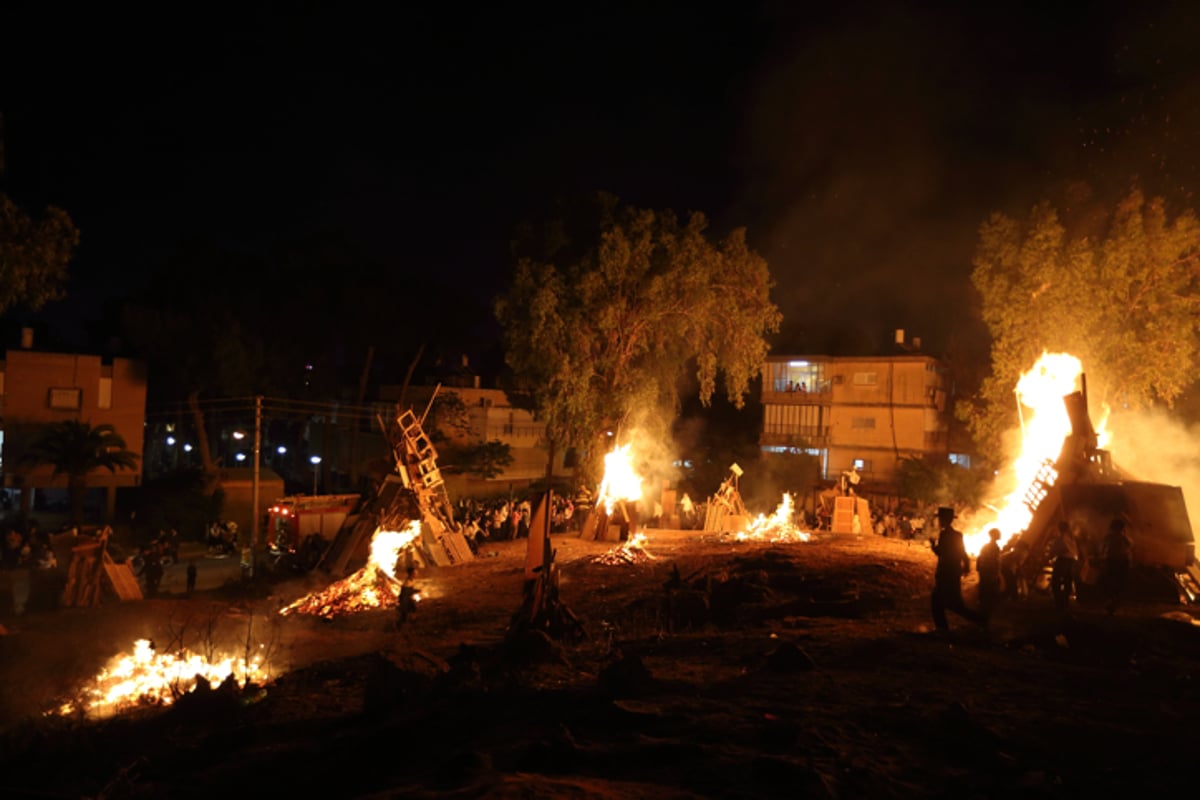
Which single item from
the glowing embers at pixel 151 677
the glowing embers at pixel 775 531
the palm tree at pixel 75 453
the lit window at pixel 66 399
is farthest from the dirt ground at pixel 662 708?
the lit window at pixel 66 399

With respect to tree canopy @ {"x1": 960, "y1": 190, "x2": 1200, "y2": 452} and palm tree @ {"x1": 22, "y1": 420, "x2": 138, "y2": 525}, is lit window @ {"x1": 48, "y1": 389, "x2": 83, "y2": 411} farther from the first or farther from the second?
tree canopy @ {"x1": 960, "y1": 190, "x2": 1200, "y2": 452}

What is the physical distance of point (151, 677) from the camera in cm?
1159

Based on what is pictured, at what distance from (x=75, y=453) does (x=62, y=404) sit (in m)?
3.68

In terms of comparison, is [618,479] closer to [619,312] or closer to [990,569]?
[619,312]

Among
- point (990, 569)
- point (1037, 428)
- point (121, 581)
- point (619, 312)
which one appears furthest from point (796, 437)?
point (121, 581)

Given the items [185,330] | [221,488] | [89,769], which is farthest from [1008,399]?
[185,330]

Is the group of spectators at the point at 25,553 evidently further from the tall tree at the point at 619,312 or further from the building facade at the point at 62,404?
the tall tree at the point at 619,312

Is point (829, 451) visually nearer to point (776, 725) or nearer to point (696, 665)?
point (696, 665)

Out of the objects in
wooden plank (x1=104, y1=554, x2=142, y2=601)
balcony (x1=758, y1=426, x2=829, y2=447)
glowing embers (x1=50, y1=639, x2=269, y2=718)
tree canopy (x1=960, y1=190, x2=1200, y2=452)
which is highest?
tree canopy (x1=960, y1=190, x2=1200, y2=452)

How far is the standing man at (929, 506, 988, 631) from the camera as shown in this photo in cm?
1069

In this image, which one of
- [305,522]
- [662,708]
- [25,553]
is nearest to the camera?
[662,708]

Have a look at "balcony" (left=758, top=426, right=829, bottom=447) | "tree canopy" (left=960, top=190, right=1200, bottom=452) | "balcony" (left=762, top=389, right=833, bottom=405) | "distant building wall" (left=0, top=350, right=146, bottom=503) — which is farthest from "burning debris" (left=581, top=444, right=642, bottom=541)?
"distant building wall" (left=0, top=350, right=146, bottom=503)

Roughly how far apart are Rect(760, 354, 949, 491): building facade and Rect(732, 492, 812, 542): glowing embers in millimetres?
14460

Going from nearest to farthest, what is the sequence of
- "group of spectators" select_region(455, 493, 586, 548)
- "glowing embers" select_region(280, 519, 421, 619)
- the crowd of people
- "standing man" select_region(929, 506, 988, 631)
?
"standing man" select_region(929, 506, 988, 631) → the crowd of people → "glowing embers" select_region(280, 519, 421, 619) → "group of spectators" select_region(455, 493, 586, 548)
